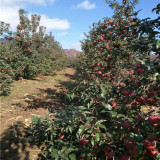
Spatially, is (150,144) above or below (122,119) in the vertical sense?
below

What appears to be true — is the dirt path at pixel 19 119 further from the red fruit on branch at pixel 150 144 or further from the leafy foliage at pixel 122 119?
the red fruit on branch at pixel 150 144

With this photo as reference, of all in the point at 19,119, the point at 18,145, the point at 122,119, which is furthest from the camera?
the point at 19,119

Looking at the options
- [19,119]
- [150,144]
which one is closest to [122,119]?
[150,144]

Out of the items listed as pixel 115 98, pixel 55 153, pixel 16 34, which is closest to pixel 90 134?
pixel 55 153

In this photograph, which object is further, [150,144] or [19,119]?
[19,119]

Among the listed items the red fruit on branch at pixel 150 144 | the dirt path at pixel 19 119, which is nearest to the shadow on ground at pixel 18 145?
the dirt path at pixel 19 119

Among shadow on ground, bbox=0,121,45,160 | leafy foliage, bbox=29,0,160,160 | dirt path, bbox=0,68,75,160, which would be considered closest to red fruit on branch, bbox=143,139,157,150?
leafy foliage, bbox=29,0,160,160

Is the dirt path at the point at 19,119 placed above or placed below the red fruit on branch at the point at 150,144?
below

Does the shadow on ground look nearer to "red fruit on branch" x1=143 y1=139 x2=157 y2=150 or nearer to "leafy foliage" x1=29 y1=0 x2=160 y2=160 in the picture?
"leafy foliage" x1=29 y1=0 x2=160 y2=160

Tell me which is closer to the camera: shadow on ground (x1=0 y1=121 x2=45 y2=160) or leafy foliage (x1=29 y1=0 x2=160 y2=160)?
leafy foliage (x1=29 y1=0 x2=160 y2=160)

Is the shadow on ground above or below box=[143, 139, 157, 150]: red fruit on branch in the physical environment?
below

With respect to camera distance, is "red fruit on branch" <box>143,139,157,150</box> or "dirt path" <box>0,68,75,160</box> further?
"dirt path" <box>0,68,75,160</box>

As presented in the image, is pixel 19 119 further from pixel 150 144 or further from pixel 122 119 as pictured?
pixel 150 144

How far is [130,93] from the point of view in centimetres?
208
